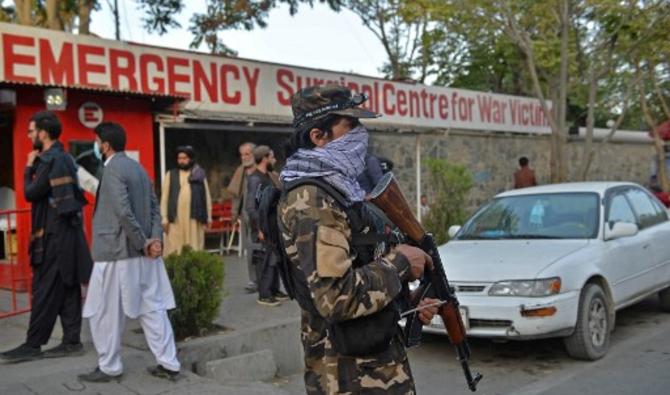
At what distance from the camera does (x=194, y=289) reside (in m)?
5.39

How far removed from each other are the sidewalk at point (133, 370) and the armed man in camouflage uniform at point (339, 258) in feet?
7.32

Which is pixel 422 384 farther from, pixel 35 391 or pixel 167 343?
pixel 35 391

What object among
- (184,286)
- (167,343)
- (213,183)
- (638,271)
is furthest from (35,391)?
(213,183)

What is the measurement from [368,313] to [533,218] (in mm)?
4680

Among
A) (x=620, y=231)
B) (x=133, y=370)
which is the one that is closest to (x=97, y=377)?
(x=133, y=370)

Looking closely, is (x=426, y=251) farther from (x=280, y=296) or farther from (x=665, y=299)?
(x=665, y=299)

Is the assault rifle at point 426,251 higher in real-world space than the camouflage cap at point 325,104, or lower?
lower

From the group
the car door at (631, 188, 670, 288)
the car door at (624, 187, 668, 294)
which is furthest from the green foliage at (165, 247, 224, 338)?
the car door at (631, 188, 670, 288)

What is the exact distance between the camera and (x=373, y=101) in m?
13.3

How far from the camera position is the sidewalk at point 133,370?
434cm

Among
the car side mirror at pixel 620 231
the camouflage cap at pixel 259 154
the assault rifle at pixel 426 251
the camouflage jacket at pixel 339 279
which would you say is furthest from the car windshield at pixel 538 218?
the camouflage jacket at pixel 339 279

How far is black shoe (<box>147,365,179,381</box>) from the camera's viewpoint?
15.0 ft

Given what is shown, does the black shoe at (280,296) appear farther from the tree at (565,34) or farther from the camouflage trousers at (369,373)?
the tree at (565,34)

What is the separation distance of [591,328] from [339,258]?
4.03m
